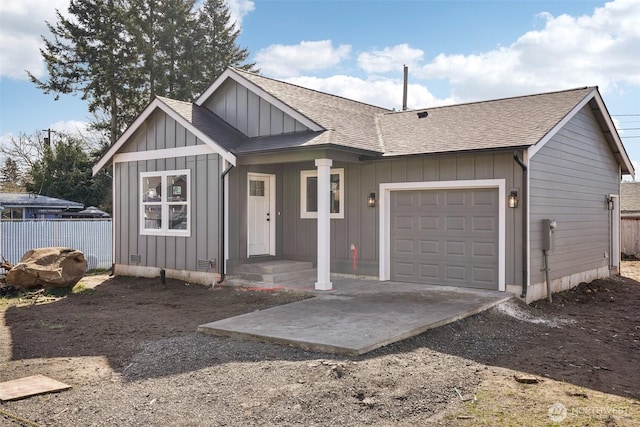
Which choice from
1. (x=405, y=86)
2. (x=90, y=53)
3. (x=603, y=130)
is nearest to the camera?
(x=603, y=130)

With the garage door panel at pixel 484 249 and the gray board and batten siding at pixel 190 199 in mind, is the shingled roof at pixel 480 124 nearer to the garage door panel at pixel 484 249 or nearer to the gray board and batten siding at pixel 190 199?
the garage door panel at pixel 484 249

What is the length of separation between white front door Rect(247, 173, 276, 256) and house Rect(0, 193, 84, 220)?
46.8 ft

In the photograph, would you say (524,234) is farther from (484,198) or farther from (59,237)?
(59,237)

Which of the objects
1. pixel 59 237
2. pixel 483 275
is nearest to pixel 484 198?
pixel 483 275

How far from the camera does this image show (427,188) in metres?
10.7

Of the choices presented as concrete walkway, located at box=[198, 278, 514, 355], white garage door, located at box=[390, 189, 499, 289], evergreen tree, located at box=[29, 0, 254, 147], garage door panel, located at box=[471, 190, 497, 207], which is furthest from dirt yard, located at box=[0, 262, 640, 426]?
evergreen tree, located at box=[29, 0, 254, 147]

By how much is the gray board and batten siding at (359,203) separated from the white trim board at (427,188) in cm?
7

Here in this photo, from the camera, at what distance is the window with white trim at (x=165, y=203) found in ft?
39.5

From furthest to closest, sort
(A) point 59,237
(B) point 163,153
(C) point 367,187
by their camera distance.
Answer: (A) point 59,237
(B) point 163,153
(C) point 367,187

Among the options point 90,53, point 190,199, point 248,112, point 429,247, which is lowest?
point 429,247

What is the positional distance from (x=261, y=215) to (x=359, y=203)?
7.61ft

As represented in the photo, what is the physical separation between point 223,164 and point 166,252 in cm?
267

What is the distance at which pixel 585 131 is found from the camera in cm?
1227

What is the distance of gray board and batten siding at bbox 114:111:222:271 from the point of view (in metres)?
11.5
